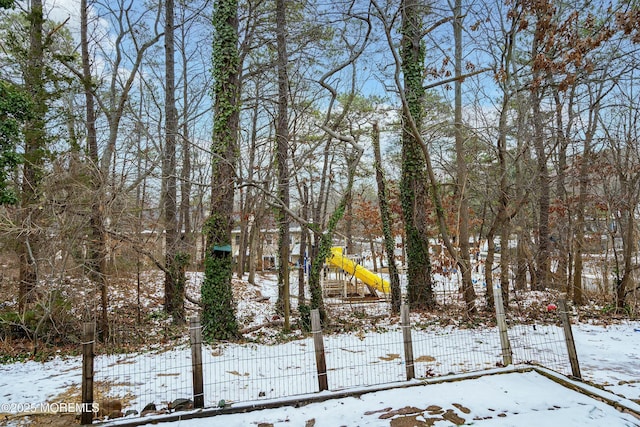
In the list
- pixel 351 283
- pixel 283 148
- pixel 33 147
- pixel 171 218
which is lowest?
pixel 351 283

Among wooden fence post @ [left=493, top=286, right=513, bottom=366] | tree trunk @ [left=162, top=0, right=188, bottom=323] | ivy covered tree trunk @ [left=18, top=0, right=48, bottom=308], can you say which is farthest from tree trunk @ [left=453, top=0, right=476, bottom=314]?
ivy covered tree trunk @ [left=18, top=0, right=48, bottom=308]

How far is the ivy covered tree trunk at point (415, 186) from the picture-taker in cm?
961

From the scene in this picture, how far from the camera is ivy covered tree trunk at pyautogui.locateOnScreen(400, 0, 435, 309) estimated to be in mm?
9609

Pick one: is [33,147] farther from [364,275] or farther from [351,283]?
[351,283]

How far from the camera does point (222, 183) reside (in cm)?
752

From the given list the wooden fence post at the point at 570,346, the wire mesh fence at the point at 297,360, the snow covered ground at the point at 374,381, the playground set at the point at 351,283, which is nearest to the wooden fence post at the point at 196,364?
the wire mesh fence at the point at 297,360

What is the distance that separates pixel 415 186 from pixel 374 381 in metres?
6.09

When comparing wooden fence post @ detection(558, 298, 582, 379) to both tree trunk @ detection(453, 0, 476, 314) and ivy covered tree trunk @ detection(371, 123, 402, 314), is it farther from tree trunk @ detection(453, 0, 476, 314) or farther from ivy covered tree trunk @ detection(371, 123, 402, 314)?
ivy covered tree trunk @ detection(371, 123, 402, 314)

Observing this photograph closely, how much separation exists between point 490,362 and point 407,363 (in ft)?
5.47

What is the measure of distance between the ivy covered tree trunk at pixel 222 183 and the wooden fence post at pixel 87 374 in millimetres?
3420

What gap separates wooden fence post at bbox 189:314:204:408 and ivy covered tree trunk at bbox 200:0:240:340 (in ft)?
10.4

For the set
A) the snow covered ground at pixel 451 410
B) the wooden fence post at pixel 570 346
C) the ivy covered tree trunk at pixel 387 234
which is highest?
the ivy covered tree trunk at pixel 387 234

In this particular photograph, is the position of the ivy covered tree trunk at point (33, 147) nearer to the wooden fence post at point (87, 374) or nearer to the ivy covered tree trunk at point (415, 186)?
the wooden fence post at point (87, 374)

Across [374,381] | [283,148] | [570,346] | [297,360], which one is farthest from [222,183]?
[570,346]
